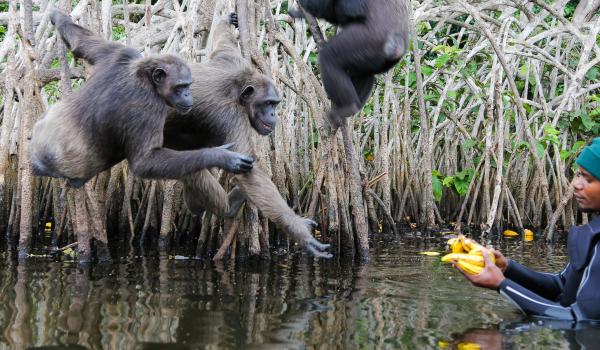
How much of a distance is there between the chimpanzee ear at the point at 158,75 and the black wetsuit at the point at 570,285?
10.3ft

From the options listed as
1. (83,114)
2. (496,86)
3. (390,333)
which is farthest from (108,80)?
(496,86)

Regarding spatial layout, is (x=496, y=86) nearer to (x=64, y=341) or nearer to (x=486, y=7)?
(x=486, y=7)

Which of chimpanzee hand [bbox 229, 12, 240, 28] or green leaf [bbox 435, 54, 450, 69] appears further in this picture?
green leaf [bbox 435, 54, 450, 69]

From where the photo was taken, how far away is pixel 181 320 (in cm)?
611

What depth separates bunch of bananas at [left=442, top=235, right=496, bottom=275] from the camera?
6.24 m

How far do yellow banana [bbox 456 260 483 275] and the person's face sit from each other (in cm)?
86

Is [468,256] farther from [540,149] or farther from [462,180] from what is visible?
[462,180]

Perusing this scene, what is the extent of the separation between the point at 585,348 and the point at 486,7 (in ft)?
28.8

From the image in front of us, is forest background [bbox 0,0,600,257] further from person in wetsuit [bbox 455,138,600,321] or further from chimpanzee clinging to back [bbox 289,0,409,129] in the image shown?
person in wetsuit [bbox 455,138,600,321]

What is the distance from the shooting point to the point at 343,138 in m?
8.84

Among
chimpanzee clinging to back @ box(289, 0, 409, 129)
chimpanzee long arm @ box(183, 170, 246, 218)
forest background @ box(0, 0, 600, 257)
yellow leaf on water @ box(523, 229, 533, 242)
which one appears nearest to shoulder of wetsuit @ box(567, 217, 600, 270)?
chimpanzee clinging to back @ box(289, 0, 409, 129)

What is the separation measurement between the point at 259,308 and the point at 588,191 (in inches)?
102

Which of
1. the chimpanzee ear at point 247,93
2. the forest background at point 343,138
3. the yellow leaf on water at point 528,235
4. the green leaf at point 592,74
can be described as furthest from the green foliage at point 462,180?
the chimpanzee ear at point 247,93

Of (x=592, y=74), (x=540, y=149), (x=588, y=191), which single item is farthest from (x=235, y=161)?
(x=592, y=74)
